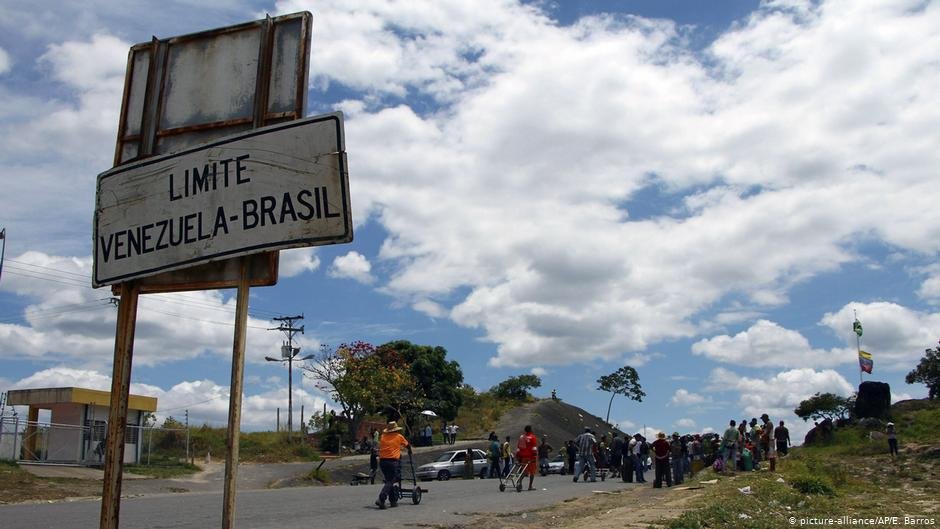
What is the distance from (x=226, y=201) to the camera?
3.95 m

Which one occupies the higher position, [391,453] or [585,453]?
[391,453]

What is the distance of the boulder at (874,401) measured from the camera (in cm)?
3406

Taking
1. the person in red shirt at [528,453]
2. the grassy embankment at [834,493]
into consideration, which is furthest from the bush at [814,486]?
the person in red shirt at [528,453]

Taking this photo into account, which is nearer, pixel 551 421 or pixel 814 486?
pixel 814 486

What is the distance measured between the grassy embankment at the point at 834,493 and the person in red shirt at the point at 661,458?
1484 millimetres

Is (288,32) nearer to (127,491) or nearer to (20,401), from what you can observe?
(127,491)

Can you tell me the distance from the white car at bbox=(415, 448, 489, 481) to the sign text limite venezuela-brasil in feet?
90.0

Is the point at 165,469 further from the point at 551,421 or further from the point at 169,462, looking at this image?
the point at 551,421

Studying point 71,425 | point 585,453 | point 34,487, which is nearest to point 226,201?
point 34,487

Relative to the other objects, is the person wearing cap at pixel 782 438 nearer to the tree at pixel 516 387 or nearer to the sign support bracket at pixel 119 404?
the sign support bracket at pixel 119 404

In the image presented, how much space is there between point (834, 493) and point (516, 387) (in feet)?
188

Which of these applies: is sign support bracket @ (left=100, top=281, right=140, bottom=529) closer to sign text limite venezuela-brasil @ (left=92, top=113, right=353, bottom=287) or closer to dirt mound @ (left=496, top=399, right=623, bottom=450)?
sign text limite venezuela-brasil @ (left=92, top=113, right=353, bottom=287)

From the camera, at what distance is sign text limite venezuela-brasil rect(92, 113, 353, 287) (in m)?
3.77

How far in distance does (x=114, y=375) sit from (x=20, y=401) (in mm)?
32383
